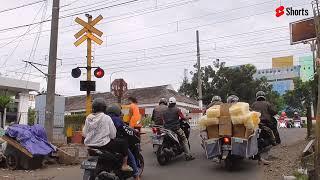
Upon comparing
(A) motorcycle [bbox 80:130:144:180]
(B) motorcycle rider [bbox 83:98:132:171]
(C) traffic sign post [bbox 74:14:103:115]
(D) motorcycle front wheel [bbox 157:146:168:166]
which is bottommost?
(D) motorcycle front wheel [bbox 157:146:168:166]

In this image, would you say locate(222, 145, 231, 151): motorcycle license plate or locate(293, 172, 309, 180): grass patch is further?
locate(222, 145, 231, 151): motorcycle license plate

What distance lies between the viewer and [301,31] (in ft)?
64.7

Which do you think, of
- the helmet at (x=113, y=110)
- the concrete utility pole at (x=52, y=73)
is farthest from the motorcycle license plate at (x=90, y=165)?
the concrete utility pole at (x=52, y=73)

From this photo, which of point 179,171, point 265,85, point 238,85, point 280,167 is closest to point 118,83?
point 179,171

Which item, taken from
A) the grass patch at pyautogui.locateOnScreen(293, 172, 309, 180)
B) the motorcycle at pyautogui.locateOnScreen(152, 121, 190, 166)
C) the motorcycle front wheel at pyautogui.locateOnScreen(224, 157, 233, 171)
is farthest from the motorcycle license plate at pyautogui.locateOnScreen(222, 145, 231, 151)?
the motorcycle at pyautogui.locateOnScreen(152, 121, 190, 166)

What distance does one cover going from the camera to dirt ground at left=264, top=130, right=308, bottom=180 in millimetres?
10492

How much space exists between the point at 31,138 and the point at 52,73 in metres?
3.84

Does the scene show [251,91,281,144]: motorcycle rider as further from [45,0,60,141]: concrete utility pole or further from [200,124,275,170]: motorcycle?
[45,0,60,141]: concrete utility pole

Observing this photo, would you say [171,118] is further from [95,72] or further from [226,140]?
[95,72]

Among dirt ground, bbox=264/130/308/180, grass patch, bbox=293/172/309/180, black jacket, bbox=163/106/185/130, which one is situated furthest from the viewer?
black jacket, bbox=163/106/185/130

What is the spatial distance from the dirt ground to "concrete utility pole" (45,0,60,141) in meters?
7.53

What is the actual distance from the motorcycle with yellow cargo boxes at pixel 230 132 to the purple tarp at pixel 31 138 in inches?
181

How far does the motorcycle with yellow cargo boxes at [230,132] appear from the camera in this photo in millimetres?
10688

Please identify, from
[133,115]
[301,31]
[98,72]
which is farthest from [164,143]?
[301,31]
